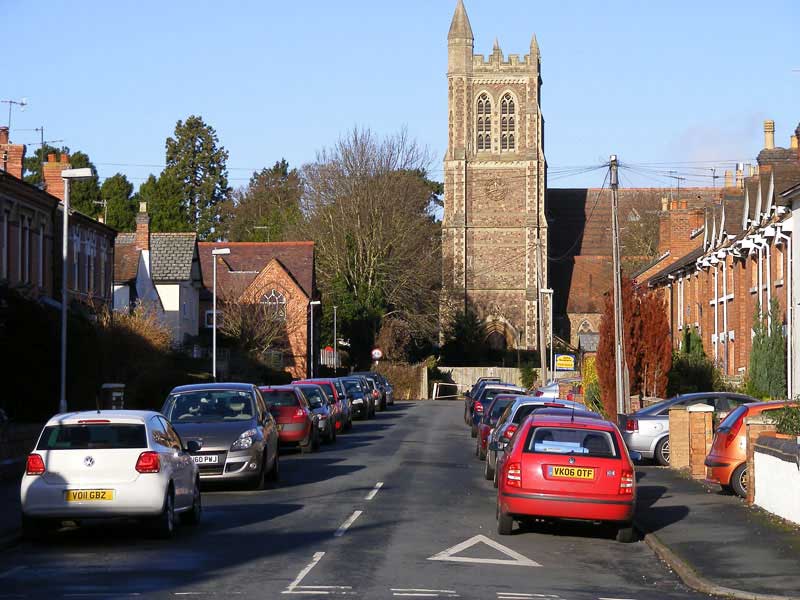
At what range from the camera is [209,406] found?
20.0 meters

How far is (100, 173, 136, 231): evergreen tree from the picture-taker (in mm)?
100688

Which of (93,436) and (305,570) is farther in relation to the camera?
(93,436)

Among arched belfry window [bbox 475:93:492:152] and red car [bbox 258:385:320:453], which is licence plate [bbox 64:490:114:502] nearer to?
red car [bbox 258:385:320:453]

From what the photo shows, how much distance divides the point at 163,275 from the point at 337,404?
86.1ft

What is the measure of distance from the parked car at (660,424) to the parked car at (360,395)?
21.1 m

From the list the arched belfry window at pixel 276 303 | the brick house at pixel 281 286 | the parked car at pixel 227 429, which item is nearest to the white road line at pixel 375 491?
the parked car at pixel 227 429

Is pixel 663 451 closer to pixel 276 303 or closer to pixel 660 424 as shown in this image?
pixel 660 424

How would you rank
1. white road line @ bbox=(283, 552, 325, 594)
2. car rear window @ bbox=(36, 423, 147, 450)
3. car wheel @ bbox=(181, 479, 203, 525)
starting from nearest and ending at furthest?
1. white road line @ bbox=(283, 552, 325, 594)
2. car rear window @ bbox=(36, 423, 147, 450)
3. car wheel @ bbox=(181, 479, 203, 525)

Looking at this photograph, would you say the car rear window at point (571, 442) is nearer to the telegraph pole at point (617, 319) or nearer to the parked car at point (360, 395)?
the telegraph pole at point (617, 319)

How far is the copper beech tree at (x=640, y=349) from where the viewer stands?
36344 millimetres

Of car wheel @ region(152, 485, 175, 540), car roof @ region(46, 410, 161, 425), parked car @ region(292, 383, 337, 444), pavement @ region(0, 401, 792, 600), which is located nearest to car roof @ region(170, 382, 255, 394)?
pavement @ region(0, 401, 792, 600)

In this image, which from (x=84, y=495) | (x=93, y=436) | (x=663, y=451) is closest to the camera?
(x=84, y=495)

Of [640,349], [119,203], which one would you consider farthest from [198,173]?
[640,349]

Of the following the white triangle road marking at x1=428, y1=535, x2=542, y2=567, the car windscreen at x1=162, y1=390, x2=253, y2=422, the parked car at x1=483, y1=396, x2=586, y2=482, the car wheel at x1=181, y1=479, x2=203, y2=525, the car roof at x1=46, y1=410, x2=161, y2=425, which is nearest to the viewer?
the white triangle road marking at x1=428, y1=535, x2=542, y2=567
